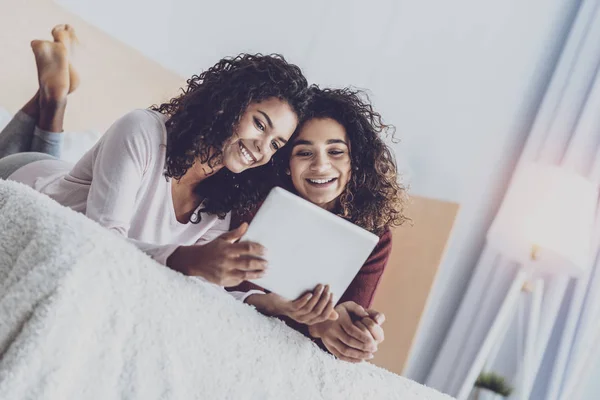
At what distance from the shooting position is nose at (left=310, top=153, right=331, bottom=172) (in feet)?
3.74

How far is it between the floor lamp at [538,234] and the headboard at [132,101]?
0.19 meters

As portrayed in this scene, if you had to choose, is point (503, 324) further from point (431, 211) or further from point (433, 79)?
point (433, 79)

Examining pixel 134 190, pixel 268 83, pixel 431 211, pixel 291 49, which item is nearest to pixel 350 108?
pixel 268 83

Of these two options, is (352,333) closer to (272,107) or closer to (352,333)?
(352,333)

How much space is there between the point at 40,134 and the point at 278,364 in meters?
1.07

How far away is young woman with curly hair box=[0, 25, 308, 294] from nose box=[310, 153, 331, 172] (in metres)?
0.09

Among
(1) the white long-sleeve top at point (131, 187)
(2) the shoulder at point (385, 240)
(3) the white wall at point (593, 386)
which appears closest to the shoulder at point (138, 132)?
(1) the white long-sleeve top at point (131, 187)

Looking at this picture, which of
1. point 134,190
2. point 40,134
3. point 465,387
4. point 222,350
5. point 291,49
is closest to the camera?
point 222,350

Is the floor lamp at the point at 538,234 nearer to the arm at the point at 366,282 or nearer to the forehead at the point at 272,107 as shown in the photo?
the arm at the point at 366,282

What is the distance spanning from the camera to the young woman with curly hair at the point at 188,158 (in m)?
0.93

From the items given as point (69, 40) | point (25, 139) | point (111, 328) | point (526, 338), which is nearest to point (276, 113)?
point (111, 328)

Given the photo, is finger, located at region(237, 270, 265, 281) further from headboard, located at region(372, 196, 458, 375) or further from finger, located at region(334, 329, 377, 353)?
headboard, located at region(372, 196, 458, 375)

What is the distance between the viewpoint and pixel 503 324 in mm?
1923

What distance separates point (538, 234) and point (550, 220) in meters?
0.05
